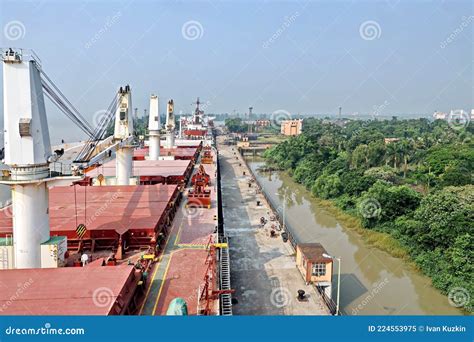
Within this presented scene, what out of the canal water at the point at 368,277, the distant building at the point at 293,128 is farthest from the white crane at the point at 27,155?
the distant building at the point at 293,128

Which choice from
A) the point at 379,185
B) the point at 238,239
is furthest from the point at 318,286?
the point at 379,185

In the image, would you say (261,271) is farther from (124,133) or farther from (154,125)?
(154,125)

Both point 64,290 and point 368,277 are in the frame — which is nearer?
point 64,290

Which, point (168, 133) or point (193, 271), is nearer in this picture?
point (193, 271)

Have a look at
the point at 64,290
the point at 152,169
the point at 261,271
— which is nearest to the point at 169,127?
the point at 152,169

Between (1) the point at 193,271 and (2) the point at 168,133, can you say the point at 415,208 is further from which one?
(2) the point at 168,133

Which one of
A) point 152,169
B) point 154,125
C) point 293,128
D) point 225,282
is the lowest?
point 225,282

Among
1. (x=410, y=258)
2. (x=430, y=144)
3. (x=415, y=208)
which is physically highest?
(x=430, y=144)
